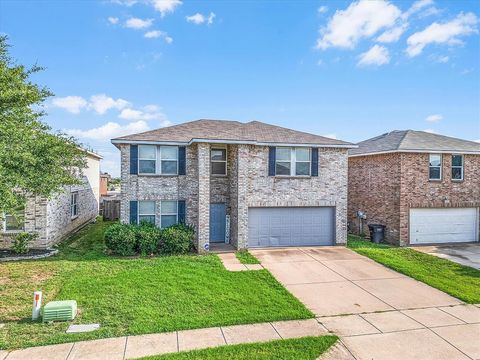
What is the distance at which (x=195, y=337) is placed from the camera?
6148mm

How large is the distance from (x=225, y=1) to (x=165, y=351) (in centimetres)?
1294

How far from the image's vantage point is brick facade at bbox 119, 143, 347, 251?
13.3 meters

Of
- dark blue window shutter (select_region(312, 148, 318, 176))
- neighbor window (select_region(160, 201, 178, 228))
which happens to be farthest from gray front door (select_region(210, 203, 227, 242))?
dark blue window shutter (select_region(312, 148, 318, 176))

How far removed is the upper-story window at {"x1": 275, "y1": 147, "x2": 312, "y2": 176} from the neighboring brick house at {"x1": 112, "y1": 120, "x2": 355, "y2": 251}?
0.05m

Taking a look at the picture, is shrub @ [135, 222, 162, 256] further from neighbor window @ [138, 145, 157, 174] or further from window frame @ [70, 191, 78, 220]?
window frame @ [70, 191, 78, 220]

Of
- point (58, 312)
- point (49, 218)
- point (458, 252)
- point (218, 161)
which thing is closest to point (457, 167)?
point (458, 252)

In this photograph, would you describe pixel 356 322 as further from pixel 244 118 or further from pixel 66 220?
pixel 66 220

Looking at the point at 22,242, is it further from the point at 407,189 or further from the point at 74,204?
the point at 407,189

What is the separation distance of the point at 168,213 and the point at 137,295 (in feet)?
20.9

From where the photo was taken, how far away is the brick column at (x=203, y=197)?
13.2 meters

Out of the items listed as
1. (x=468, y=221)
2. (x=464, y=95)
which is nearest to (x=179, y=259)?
(x=468, y=221)

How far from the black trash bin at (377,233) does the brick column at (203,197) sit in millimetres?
9145

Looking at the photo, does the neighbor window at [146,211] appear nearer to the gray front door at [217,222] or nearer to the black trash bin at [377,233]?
the gray front door at [217,222]

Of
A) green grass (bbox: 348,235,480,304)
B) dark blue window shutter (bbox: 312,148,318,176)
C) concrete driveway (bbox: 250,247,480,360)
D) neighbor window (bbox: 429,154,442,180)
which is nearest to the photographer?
concrete driveway (bbox: 250,247,480,360)
